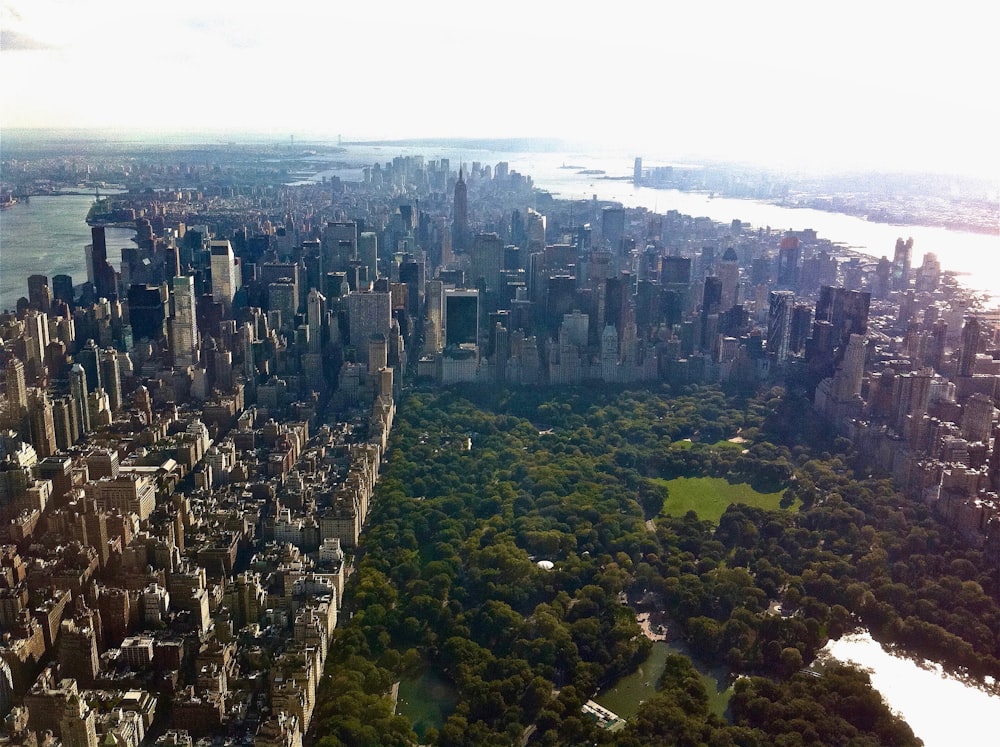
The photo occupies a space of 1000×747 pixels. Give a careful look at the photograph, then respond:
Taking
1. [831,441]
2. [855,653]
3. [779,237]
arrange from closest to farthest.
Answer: [855,653] → [831,441] → [779,237]

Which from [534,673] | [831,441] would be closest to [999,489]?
[831,441]

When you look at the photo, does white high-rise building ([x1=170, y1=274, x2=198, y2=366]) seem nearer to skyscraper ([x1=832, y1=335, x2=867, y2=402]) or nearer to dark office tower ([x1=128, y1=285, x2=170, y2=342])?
dark office tower ([x1=128, y1=285, x2=170, y2=342])

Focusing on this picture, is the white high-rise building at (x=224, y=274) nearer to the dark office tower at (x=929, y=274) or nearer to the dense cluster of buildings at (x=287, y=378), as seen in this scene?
the dense cluster of buildings at (x=287, y=378)

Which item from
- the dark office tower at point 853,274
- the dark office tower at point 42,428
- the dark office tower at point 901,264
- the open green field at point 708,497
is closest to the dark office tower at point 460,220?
the dark office tower at point 853,274

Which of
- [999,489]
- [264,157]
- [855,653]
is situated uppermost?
[264,157]

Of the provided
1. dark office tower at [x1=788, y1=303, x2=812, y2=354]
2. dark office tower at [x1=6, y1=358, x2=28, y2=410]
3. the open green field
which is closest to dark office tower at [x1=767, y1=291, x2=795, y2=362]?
dark office tower at [x1=788, y1=303, x2=812, y2=354]

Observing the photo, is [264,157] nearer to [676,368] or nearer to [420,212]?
[420,212]
